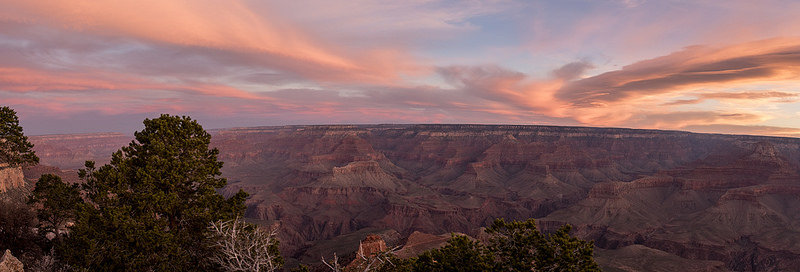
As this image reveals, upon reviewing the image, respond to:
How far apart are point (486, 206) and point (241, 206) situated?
444 feet

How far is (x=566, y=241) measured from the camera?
14523mm

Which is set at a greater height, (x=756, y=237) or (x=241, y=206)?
(x=241, y=206)

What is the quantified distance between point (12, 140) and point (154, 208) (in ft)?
57.8

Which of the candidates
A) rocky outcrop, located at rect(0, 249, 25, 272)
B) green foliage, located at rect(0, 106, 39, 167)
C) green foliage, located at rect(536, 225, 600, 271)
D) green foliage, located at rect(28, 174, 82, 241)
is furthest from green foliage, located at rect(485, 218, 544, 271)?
green foliage, located at rect(0, 106, 39, 167)

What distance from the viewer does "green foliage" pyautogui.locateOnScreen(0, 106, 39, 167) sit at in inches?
1072

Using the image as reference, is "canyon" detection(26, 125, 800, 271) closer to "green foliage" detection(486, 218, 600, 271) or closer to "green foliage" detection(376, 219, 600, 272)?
"green foliage" detection(376, 219, 600, 272)

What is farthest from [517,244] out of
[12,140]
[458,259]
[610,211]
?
[610,211]

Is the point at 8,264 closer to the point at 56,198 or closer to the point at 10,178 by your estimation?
the point at 56,198

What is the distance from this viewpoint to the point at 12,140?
2741cm

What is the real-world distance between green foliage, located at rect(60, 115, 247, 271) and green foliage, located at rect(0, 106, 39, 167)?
11911 mm

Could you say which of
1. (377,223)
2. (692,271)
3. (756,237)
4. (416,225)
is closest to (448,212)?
(416,225)

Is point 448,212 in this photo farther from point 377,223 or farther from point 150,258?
point 150,258

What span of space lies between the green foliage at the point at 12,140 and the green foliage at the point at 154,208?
11911mm

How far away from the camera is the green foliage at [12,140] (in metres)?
27.2
